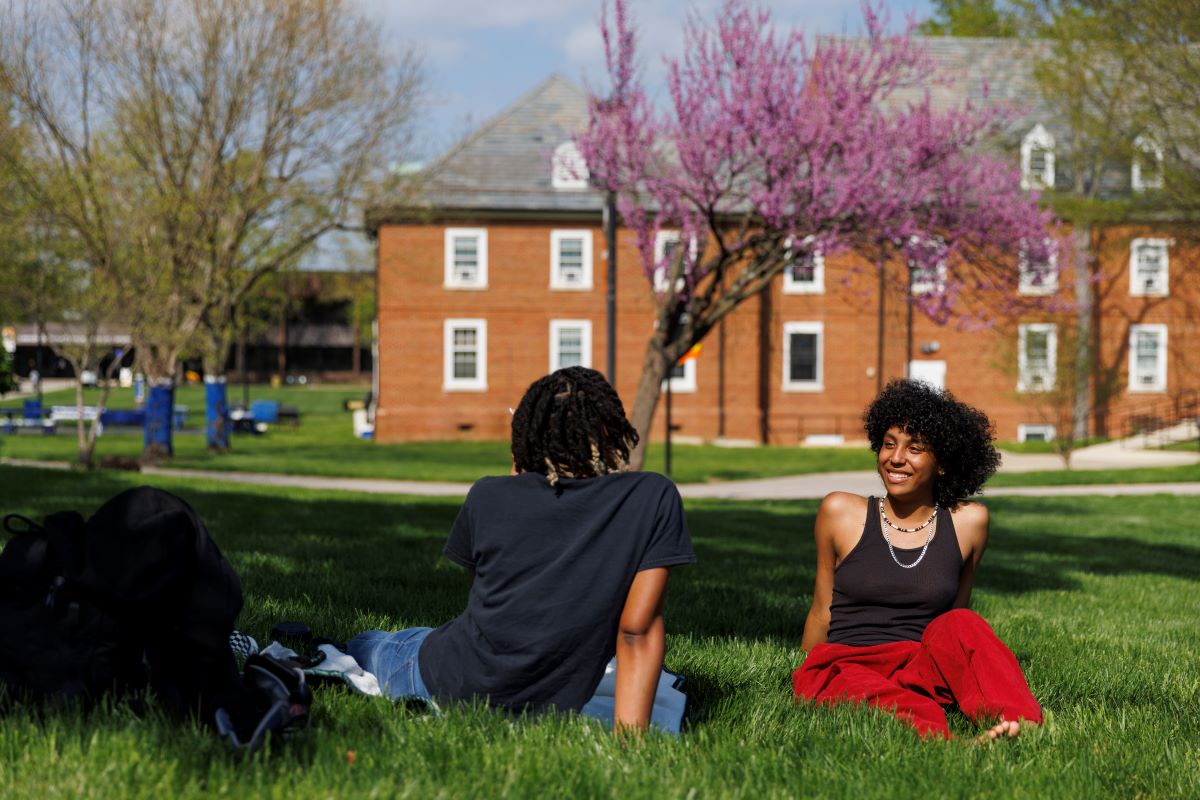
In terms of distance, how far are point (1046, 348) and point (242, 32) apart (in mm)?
19144

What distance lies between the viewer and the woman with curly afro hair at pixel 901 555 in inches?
171

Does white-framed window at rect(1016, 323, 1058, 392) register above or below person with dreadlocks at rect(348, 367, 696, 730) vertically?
above

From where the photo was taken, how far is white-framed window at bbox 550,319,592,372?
36.2m

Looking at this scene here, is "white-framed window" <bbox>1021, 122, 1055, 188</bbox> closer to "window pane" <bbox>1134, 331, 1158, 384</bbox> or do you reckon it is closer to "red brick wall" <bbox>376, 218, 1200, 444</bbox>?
"red brick wall" <bbox>376, 218, 1200, 444</bbox>

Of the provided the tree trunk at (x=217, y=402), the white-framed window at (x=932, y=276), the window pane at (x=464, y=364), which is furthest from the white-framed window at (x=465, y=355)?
the white-framed window at (x=932, y=276)

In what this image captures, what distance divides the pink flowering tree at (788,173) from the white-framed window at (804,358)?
19126 mm

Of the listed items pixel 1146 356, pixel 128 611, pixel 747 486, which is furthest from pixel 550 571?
pixel 1146 356

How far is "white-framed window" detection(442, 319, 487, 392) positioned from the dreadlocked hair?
32.6 m

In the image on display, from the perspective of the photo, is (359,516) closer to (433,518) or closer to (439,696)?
(433,518)

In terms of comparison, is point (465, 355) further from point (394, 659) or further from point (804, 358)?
point (394, 659)

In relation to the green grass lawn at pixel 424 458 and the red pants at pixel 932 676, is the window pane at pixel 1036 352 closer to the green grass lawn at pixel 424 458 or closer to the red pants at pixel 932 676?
the green grass lawn at pixel 424 458

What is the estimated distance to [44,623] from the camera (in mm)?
3297

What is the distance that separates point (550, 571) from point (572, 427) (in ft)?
1.39

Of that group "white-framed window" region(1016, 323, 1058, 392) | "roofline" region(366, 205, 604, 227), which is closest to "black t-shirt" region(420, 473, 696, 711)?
"white-framed window" region(1016, 323, 1058, 392)
